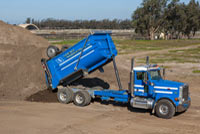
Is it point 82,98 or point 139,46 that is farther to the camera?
point 139,46

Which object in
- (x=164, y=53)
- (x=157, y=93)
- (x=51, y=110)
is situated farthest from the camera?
(x=164, y=53)

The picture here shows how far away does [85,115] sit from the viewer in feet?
42.8

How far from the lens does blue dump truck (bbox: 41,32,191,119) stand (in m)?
12.5

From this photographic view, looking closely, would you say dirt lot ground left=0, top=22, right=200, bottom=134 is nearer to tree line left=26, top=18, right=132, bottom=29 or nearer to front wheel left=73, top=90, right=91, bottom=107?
front wheel left=73, top=90, right=91, bottom=107

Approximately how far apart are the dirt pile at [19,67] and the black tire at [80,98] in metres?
3.46

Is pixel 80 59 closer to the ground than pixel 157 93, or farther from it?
farther from it

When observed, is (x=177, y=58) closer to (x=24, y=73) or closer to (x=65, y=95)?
(x=24, y=73)

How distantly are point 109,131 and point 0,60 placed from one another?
490 inches

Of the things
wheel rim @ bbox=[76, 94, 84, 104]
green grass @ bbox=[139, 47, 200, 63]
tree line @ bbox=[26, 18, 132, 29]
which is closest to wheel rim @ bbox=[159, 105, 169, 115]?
wheel rim @ bbox=[76, 94, 84, 104]

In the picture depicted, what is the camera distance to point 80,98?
14.9 metres

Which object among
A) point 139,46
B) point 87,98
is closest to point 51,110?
point 87,98

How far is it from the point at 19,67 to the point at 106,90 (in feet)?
24.9

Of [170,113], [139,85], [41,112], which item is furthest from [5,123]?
[170,113]

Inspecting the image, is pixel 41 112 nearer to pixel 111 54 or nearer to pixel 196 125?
pixel 111 54
